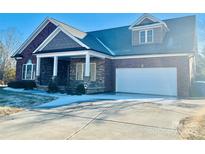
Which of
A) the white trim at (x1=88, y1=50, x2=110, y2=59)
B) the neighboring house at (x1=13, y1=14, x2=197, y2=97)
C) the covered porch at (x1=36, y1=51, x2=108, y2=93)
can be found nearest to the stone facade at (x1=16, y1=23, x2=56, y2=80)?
the neighboring house at (x1=13, y1=14, x2=197, y2=97)

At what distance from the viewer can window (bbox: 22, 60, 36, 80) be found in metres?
18.4

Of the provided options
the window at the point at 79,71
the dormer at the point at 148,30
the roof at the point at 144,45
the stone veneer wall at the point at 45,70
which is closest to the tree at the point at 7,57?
the roof at the point at 144,45

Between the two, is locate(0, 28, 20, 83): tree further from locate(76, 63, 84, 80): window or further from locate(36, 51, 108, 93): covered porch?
locate(76, 63, 84, 80): window

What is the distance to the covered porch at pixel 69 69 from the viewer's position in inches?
596

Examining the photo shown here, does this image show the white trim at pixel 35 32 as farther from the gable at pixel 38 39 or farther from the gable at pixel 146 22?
the gable at pixel 146 22

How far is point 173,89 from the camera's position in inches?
543

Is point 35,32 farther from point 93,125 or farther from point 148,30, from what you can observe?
point 93,125

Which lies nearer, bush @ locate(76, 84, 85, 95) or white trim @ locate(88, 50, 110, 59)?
bush @ locate(76, 84, 85, 95)

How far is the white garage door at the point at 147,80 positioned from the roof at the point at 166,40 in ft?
4.37
